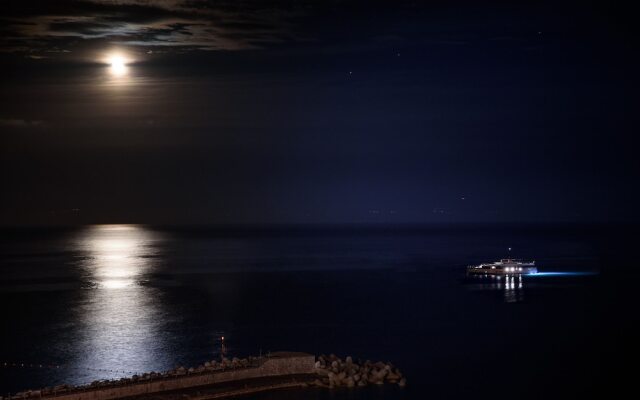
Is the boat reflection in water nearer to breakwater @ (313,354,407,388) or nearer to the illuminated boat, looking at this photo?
the illuminated boat

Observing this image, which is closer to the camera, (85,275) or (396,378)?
(396,378)

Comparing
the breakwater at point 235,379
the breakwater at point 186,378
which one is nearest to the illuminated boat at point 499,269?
the breakwater at point 235,379

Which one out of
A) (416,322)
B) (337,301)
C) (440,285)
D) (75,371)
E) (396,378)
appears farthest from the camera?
(440,285)

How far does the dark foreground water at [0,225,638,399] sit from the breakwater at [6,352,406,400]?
2.90 ft

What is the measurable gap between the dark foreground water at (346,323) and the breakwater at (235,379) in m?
0.88

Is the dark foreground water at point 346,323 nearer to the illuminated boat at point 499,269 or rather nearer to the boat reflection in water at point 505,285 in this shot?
the boat reflection in water at point 505,285

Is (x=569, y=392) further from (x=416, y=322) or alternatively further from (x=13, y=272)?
(x=13, y=272)

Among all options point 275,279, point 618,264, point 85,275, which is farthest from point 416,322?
point 618,264

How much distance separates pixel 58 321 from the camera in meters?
57.4

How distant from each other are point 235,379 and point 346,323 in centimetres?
2334

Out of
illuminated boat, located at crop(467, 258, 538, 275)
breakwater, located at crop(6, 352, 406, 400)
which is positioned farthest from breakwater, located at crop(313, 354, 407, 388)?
illuminated boat, located at crop(467, 258, 538, 275)

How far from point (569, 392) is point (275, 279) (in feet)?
185

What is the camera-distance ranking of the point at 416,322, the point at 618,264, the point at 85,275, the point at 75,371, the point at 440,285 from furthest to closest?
the point at 618,264
the point at 85,275
the point at 440,285
the point at 416,322
the point at 75,371

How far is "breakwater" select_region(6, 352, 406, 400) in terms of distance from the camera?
29172 mm
